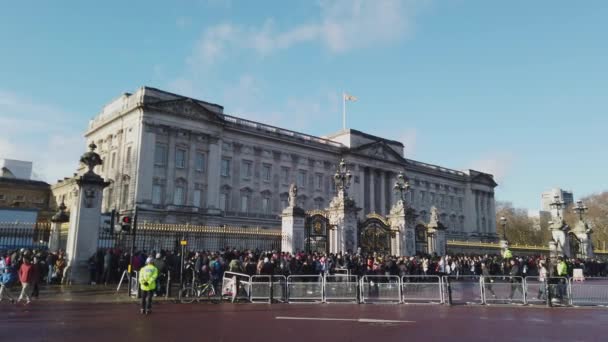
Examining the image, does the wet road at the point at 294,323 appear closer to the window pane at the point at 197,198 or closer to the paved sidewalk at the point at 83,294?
the paved sidewalk at the point at 83,294

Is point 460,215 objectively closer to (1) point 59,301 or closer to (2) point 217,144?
(2) point 217,144

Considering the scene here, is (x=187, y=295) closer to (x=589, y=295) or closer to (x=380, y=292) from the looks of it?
(x=380, y=292)

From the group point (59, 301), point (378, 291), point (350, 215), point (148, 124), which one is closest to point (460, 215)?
point (148, 124)

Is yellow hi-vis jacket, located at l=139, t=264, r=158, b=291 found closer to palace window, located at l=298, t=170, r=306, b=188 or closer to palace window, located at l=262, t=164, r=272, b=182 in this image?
palace window, located at l=262, t=164, r=272, b=182

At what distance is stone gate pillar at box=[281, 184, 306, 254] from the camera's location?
78.5 ft

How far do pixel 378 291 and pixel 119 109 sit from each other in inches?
1835

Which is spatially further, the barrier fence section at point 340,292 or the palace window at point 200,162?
the palace window at point 200,162

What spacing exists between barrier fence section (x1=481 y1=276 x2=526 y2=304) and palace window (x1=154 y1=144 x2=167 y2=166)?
41.2m

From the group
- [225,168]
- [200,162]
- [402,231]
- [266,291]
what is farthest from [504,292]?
[225,168]

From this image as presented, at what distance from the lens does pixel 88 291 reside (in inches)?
704

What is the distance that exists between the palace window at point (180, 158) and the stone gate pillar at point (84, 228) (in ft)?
105

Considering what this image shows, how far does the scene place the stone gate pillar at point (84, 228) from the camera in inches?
778

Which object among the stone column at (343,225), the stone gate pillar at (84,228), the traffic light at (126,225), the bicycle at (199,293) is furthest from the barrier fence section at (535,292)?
the stone gate pillar at (84,228)

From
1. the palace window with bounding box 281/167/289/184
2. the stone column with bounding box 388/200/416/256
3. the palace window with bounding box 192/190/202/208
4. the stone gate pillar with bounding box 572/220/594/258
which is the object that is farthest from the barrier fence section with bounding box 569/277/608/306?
the palace window with bounding box 281/167/289/184
